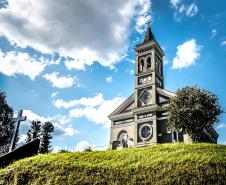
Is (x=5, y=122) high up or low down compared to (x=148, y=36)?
down

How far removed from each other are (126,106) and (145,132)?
17.3ft

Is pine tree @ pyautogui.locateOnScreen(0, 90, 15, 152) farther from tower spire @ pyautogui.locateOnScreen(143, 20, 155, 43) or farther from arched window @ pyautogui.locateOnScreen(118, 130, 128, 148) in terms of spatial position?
tower spire @ pyautogui.locateOnScreen(143, 20, 155, 43)

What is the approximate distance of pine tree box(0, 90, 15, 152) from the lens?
4503 cm

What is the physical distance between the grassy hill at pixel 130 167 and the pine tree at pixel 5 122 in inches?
1196

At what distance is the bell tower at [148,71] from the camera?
3772 centimetres

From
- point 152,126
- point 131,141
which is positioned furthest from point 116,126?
point 152,126

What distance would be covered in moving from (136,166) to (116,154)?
1.99m

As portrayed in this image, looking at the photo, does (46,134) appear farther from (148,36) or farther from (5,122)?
(148,36)

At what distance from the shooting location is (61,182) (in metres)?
14.4

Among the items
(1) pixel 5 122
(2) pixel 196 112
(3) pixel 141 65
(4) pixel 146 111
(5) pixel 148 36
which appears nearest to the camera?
(2) pixel 196 112

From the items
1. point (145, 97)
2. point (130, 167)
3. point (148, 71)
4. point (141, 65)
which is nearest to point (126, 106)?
point (145, 97)

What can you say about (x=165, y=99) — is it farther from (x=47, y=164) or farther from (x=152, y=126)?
(x=47, y=164)

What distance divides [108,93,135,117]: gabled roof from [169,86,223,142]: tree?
35.9ft

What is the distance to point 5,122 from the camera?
46.4 m
